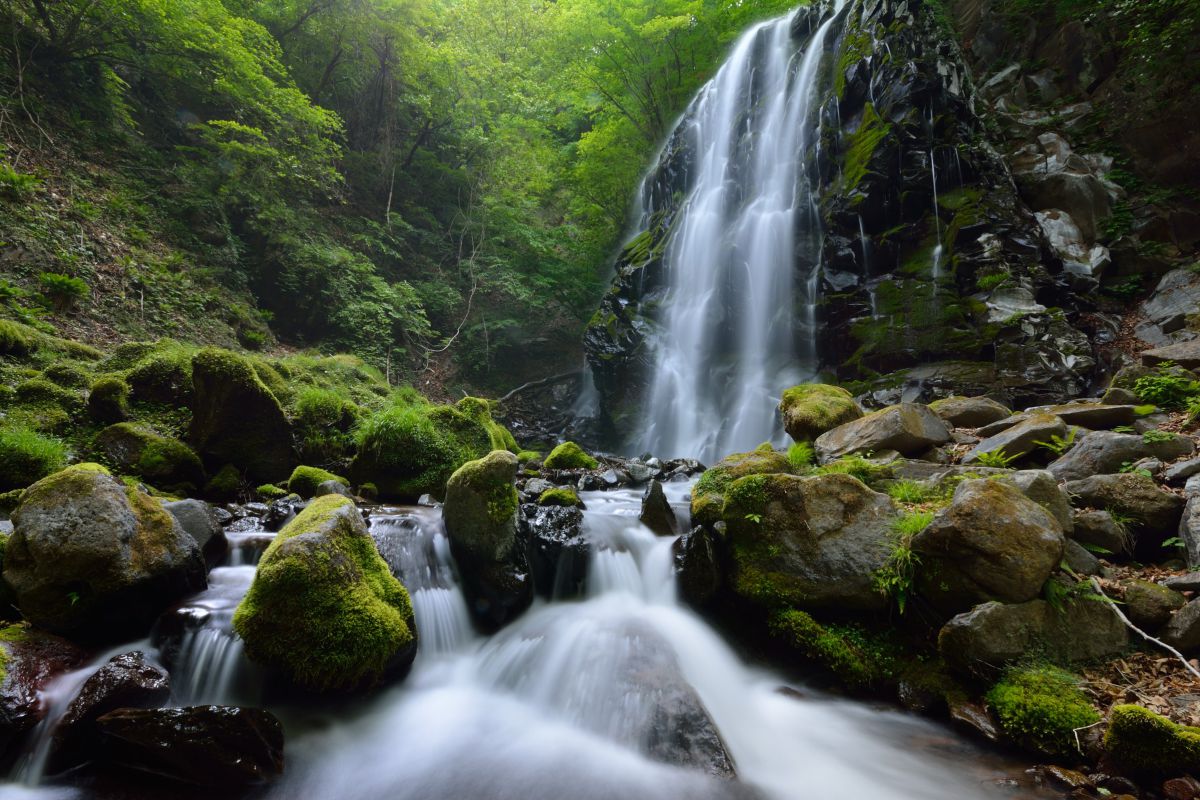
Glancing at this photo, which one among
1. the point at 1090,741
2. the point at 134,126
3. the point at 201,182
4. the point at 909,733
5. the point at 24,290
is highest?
the point at 134,126

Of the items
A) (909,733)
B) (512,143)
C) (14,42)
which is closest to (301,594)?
(909,733)

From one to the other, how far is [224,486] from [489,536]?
4.16 m

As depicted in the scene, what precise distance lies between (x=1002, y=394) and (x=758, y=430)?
4606 mm

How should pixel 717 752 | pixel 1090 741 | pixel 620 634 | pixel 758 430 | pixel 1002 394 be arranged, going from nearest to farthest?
pixel 1090 741 → pixel 717 752 → pixel 620 634 → pixel 1002 394 → pixel 758 430

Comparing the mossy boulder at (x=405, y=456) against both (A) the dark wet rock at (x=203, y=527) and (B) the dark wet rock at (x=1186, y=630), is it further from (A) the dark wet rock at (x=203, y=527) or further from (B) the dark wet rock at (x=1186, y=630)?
(B) the dark wet rock at (x=1186, y=630)

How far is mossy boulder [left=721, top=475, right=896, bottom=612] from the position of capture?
4.09 meters

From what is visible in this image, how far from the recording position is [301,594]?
344cm

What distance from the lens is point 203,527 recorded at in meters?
4.82

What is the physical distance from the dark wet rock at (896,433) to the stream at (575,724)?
9.29ft

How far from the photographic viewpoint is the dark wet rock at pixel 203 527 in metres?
4.73

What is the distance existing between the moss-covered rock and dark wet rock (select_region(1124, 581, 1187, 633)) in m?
10.3

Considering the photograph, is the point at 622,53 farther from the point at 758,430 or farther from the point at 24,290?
the point at 24,290

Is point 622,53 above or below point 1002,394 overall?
above

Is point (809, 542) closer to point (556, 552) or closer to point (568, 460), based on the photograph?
point (556, 552)
